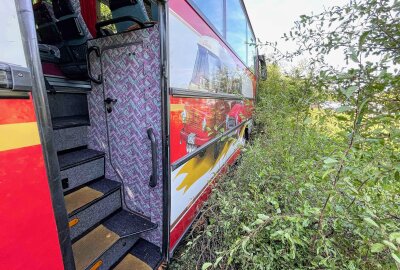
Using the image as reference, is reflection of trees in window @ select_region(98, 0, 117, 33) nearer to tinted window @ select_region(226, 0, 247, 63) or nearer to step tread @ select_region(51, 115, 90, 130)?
step tread @ select_region(51, 115, 90, 130)

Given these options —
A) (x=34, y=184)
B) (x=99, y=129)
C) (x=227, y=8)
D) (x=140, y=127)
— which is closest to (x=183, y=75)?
(x=140, y=127)

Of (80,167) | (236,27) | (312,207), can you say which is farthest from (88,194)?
(236,27)

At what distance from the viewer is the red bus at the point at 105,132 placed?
2.92 feet

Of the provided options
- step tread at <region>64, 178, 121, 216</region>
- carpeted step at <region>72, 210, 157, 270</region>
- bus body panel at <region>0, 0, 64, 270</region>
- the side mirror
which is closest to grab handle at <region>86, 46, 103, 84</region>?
step tread at <region>64, 178, 121, 216</region>

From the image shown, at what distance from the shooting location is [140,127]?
5.97 feet

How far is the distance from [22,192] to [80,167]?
3.51ft

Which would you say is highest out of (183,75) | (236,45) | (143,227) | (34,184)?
(236,45)

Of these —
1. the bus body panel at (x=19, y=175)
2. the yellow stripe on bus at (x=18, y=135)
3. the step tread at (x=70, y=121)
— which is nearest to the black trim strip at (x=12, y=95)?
the bus body panel at (x=19, y=175)

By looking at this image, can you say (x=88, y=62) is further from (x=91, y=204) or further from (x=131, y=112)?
(x=91, y=204)

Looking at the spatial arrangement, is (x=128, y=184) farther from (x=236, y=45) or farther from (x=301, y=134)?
(x=236, y=45)

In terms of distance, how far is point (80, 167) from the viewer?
1921mm

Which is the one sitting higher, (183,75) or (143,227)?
(183,75)

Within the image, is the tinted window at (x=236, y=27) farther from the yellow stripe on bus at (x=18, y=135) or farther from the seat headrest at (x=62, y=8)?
the yellow stripe on bus at (x=18, y=135)

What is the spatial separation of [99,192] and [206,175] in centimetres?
128
